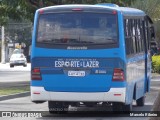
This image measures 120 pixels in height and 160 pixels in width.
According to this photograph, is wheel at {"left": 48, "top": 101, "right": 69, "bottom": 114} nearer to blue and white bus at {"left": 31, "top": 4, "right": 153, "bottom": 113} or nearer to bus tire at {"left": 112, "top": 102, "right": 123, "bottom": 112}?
blue and white bus at {"left": 31, "top": 4, "right": 153, "bottom": 113}

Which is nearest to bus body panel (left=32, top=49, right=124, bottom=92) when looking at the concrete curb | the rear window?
the rear window

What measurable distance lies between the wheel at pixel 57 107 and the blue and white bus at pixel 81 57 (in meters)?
0.28

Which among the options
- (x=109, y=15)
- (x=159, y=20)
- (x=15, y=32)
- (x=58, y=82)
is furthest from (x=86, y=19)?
(x=15, y=32)

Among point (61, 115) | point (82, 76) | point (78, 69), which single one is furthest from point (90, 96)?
point (61, 115)

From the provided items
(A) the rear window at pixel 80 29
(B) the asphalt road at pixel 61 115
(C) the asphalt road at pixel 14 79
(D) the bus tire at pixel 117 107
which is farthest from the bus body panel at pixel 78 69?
(C) the asphalt road at pixel 14 79

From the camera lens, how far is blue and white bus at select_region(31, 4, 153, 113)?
45.3 feet

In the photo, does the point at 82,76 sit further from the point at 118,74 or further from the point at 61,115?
the point at 61,115

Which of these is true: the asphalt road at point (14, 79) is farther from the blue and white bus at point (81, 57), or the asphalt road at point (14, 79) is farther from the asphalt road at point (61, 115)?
the blue and white bus at point (81, 57)

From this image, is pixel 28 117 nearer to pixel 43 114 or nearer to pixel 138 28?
pixel 43 114

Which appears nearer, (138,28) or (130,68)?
(130,68)

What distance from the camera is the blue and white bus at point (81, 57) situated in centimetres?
1381

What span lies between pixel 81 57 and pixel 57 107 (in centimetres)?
184

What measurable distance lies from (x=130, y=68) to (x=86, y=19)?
1.70 meters

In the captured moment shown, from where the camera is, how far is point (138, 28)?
656 inches
